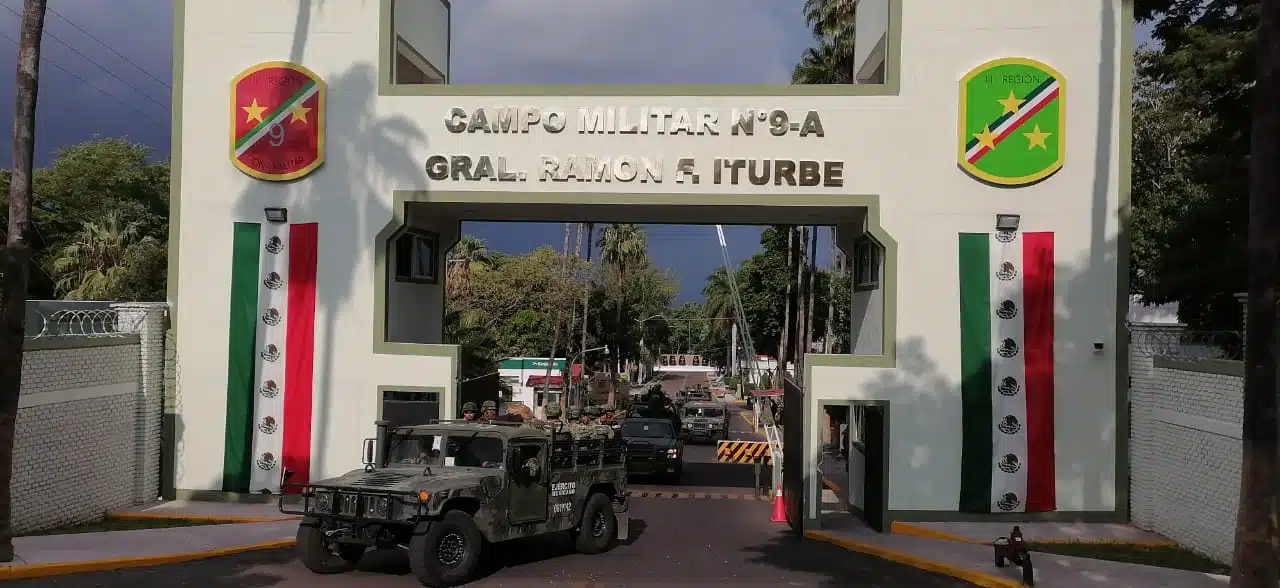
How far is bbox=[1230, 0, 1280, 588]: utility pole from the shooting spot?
407 inches

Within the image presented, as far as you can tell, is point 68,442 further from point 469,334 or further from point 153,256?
point 469,334

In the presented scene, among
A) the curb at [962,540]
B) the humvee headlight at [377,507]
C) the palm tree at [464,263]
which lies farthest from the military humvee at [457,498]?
the palm tree at [464,263]

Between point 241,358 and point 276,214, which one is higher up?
point 276,214

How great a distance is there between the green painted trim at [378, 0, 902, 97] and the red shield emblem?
144 centimetres

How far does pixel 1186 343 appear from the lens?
17.6m

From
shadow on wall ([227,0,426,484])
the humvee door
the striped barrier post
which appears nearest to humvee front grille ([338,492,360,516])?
the humvee door

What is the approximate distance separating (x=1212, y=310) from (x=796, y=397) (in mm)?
9232

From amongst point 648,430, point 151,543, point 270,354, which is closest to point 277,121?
point 270,354

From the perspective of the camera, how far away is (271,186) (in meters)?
20.2

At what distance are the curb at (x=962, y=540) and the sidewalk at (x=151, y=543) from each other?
404 inches

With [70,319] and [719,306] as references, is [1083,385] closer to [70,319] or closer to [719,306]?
[70,319]

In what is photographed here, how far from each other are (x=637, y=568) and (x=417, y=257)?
1007 cm

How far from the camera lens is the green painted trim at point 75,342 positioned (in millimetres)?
16250

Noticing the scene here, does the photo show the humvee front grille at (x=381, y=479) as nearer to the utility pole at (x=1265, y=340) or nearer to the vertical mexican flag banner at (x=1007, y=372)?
the utility pole at (x=1265, y=340)
